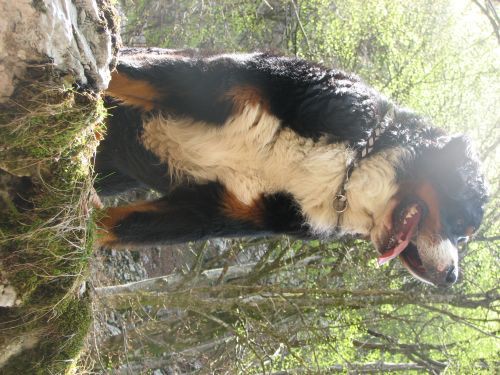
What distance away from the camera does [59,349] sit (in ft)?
8.89

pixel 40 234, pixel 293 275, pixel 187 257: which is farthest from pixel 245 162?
pixel 187 257

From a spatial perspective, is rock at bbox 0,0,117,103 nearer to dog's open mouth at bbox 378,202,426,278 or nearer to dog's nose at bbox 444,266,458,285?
dog's open mouth at bbox 378,202,426,278

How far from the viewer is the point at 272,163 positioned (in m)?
3.39

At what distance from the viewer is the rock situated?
2.03 meters

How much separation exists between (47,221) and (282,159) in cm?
153

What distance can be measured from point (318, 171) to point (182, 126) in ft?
2.85

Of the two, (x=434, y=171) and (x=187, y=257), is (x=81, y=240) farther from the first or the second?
(x=187, y=257)

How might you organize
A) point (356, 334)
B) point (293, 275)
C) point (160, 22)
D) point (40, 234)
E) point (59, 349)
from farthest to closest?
point (160, 22), point (293, 275), point (356, 334), point (59, 349), point (40, 234)

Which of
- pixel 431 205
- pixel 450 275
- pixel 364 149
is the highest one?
pixel 364 149

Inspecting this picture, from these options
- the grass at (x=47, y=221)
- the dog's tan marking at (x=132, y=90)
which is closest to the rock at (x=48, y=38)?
the grass at (x=47, y=221)

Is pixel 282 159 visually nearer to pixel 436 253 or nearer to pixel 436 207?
pixel 436 207

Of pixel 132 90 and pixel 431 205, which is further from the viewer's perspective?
pixel 431 205

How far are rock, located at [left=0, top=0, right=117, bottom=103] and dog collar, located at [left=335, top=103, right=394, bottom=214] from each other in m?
1.70

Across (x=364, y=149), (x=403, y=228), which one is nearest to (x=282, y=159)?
(x=364, y=149)
